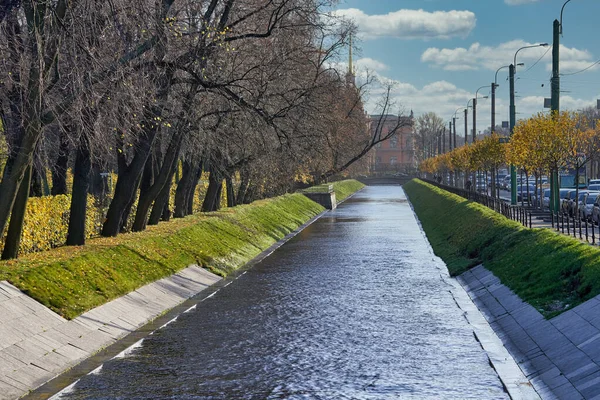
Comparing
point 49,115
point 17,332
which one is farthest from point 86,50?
point 17,332

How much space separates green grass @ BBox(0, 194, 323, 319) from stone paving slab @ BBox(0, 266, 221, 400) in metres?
0.32

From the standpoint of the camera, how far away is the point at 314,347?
672 inches

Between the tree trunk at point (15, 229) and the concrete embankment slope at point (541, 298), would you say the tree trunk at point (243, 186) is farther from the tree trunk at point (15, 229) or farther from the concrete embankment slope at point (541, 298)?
the tree trunk at point (15, 229)

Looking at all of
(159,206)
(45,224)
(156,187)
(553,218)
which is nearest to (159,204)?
(159,206)

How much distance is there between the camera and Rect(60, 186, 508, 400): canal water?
13844mm

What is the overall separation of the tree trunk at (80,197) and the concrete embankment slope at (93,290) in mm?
545

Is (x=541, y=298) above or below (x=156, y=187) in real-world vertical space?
below

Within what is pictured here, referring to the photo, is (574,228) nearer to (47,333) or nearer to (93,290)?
(93,290)

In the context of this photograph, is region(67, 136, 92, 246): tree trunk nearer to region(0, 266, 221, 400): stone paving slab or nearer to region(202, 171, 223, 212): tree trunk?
region(0, 266, 221, 400): stone paving slab

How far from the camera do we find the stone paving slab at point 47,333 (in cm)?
1422

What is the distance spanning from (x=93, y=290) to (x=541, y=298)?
8.81 metres

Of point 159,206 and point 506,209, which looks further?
point 506,209

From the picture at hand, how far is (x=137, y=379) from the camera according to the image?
1460 centimetres

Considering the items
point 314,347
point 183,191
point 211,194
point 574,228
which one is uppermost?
point 183,191
